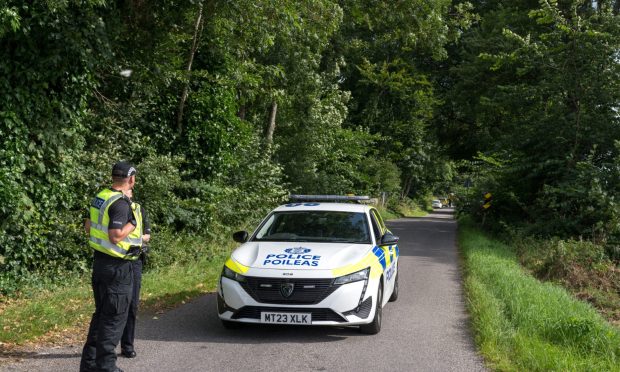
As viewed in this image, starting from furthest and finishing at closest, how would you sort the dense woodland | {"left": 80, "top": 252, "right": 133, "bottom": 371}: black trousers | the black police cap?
the dense woodland, the black police cap, {"left": 80, "top": 252, "right": 133, "bottom": 371}: black trousers

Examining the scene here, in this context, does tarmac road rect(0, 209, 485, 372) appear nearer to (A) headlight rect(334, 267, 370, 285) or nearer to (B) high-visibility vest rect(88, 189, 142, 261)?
(A) headlight rect(334, 267, 370, 285)

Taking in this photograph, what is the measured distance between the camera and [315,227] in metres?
8.30

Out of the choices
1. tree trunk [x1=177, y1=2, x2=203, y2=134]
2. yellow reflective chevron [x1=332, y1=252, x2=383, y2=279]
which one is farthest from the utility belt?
tree trunk [x1=177, y1=2, x2=203, y2=134]

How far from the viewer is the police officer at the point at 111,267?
507 centimetres

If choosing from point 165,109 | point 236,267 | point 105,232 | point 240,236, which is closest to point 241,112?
point 165,109

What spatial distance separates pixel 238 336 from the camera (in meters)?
7.04

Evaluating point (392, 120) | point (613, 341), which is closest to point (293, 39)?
point (613, 341)

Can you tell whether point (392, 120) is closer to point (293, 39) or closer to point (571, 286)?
point (293, 39)

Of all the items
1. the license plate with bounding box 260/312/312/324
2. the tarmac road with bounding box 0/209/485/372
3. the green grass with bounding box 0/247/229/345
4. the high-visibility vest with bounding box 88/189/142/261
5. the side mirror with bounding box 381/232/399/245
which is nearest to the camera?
the high-visibility vest with bounding box 88/189/142/261

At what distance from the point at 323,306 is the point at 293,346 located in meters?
0.53

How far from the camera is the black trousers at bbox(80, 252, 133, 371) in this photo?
5.05m

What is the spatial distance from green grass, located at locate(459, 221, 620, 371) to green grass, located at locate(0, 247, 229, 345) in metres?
4.49

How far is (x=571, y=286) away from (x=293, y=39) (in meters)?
11.3

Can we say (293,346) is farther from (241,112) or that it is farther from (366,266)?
(241,112)
